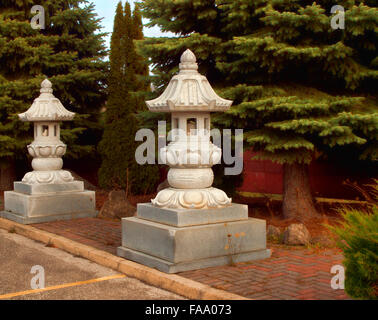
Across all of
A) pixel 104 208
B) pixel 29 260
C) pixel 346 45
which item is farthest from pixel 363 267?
pixel 104 208

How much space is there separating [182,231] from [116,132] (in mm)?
8324

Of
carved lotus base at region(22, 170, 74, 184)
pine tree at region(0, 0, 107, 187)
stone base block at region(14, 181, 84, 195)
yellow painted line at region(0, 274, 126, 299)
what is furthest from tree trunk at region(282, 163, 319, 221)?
pine tree at region(0, 0, 107, 187)

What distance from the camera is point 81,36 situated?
1595 centimetres

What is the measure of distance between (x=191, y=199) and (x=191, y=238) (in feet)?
1.90

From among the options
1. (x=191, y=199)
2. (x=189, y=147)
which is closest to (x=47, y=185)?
(x=189, y=147)

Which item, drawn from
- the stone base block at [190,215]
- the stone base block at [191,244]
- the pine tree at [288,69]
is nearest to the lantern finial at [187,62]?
the pine tree at [288,69]

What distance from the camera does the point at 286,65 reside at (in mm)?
9266

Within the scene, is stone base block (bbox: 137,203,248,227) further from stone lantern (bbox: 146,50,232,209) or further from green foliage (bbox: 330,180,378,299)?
green foliage (bbox: 330,180,378,299)

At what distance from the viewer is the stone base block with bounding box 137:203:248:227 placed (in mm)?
6434

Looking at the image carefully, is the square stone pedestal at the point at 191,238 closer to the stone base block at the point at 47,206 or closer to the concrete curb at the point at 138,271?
the concrete curb at the point at 138,271

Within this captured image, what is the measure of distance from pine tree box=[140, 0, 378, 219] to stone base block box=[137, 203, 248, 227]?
6.38ft

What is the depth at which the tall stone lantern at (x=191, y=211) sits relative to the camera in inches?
252

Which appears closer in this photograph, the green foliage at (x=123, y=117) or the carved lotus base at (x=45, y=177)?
the carved lotus base at (x=45, y=177)

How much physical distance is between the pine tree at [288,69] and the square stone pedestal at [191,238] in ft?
6.84
